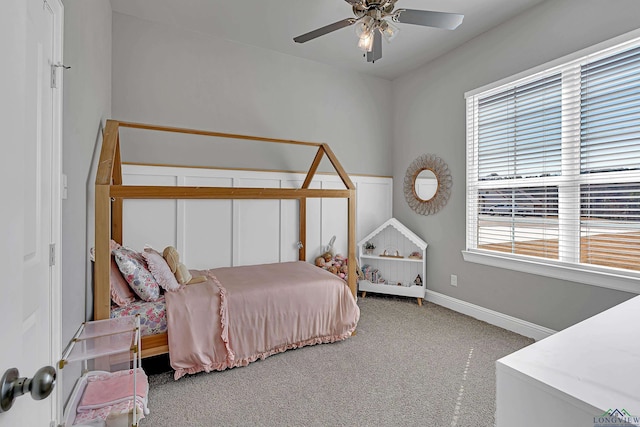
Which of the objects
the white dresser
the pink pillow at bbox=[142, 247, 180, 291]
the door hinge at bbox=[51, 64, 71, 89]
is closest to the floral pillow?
the pink pillow at bbox=[142, 247, 180, 291]

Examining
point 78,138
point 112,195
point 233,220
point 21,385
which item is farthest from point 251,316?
point 21,385

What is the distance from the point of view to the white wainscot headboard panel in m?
3.03

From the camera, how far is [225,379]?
2.18m

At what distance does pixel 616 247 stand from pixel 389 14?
2275mm

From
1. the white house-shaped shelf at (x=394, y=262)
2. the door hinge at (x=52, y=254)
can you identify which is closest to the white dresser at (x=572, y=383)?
the door hinge at (x=52, y=254)

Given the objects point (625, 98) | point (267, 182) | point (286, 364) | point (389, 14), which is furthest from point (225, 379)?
point (625, 98)

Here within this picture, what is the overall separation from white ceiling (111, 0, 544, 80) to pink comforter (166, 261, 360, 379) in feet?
7.66

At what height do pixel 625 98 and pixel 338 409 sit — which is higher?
pixel 625 98

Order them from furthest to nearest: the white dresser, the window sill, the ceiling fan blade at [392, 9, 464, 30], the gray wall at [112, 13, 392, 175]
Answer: the gray wall at [112, 13, 392, 175]
the window sill
the ceiling fan blade at [392, 9, 464, 30]
the white dresser

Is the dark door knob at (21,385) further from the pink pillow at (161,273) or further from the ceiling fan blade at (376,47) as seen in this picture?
the ceiling fan blade at (376,47)

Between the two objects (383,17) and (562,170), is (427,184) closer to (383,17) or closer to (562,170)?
(562,170)

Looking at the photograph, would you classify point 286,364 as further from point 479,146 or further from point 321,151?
point 479,146

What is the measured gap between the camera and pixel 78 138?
5.84 feet

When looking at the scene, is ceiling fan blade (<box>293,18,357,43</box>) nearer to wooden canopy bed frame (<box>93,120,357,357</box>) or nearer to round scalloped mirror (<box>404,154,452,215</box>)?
wooden canopy bed frame (<box>93,120,357,357</box>)
